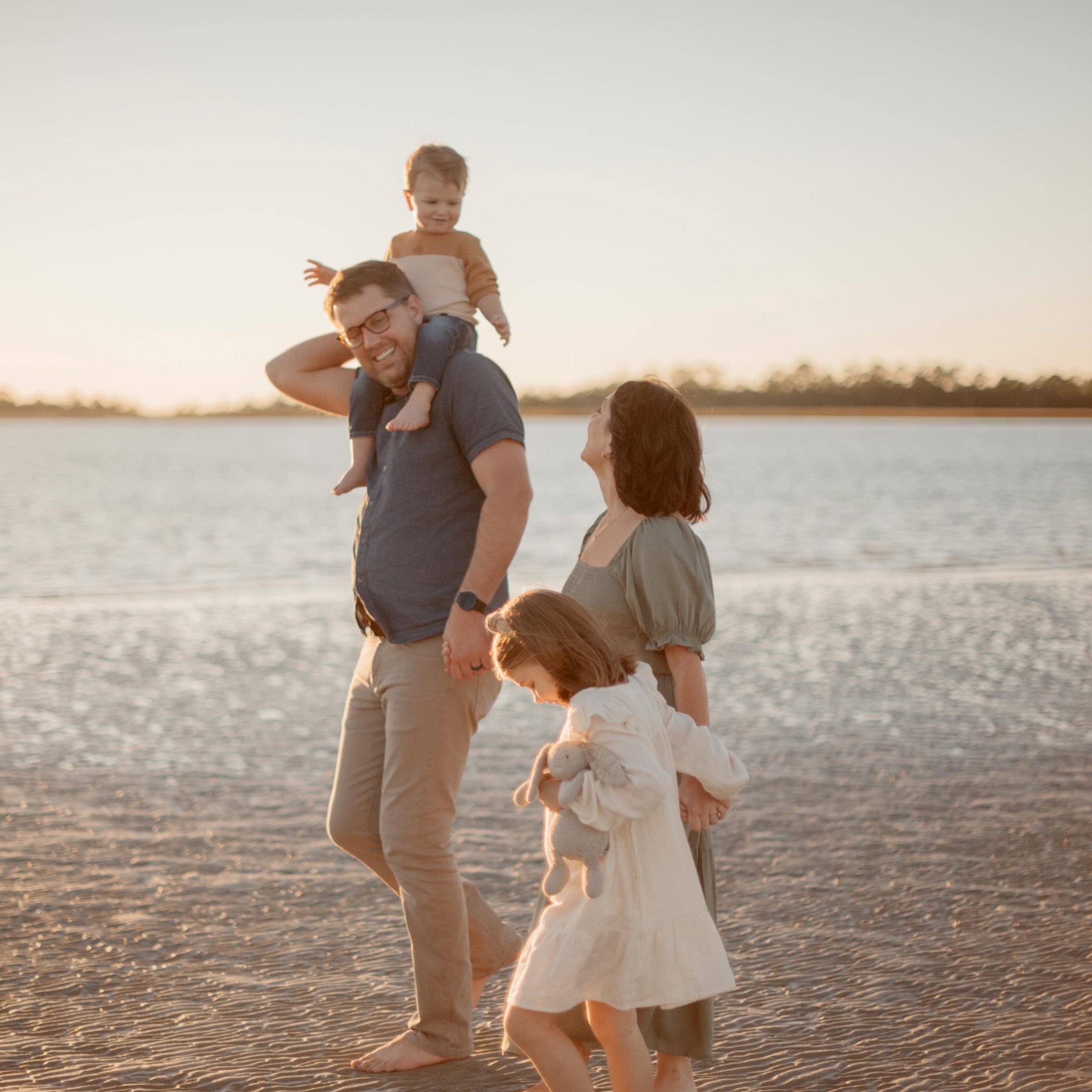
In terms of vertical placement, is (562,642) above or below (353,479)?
below

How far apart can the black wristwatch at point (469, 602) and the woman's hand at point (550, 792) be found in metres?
0.71

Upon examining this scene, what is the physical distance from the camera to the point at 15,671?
952cm

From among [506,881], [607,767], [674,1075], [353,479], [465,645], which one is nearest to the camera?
[607,767]

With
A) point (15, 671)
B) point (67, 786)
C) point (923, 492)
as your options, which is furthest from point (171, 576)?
point (923, 492)

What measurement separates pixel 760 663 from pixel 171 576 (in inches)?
438

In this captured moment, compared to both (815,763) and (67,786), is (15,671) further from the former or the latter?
(815,763)

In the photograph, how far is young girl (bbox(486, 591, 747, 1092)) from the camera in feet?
8.53

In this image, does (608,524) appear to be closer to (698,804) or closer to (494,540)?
(494,540)

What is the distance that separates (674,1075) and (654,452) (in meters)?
1.37

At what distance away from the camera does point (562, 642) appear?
2633mm

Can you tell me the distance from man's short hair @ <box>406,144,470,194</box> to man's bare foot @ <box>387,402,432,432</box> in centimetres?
103

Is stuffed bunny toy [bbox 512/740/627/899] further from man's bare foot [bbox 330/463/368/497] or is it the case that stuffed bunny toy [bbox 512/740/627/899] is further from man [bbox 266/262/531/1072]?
man's bare foot [bbox 330/463/368/497]

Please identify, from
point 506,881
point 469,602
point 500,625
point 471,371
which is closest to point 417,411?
point 471,371

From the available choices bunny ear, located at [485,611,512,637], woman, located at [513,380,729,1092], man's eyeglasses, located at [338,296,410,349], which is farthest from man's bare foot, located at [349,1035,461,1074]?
man's eyeglasses, located at [338,296,410,349]
